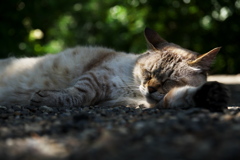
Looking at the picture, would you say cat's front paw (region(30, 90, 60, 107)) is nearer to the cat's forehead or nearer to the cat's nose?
the cat's nose

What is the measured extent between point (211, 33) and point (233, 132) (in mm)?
6918

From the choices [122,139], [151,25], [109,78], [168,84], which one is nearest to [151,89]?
[168,84]

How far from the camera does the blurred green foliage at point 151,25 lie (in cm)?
729

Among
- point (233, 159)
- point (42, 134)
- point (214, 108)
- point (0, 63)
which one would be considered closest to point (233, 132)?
point (233, 159)

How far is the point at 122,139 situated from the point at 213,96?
1.11m

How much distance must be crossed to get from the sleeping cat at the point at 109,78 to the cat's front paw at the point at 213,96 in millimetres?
126

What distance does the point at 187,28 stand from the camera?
8383 mm

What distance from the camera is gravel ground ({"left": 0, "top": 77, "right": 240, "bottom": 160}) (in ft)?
4.93

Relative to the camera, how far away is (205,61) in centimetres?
353

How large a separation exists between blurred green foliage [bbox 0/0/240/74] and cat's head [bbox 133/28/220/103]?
12.1 ft

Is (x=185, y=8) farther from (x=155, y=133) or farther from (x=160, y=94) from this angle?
(x=155, y=133)

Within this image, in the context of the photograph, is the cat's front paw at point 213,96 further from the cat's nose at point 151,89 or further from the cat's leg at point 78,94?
the cat's leg at point 78,94

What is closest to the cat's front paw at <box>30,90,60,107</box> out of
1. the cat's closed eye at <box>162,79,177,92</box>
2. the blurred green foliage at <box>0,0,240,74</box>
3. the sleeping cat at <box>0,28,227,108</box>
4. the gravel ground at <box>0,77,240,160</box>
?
the sleeping cat at <box>0,28,227,108</box>

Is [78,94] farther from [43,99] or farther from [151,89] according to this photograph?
[151,89]
